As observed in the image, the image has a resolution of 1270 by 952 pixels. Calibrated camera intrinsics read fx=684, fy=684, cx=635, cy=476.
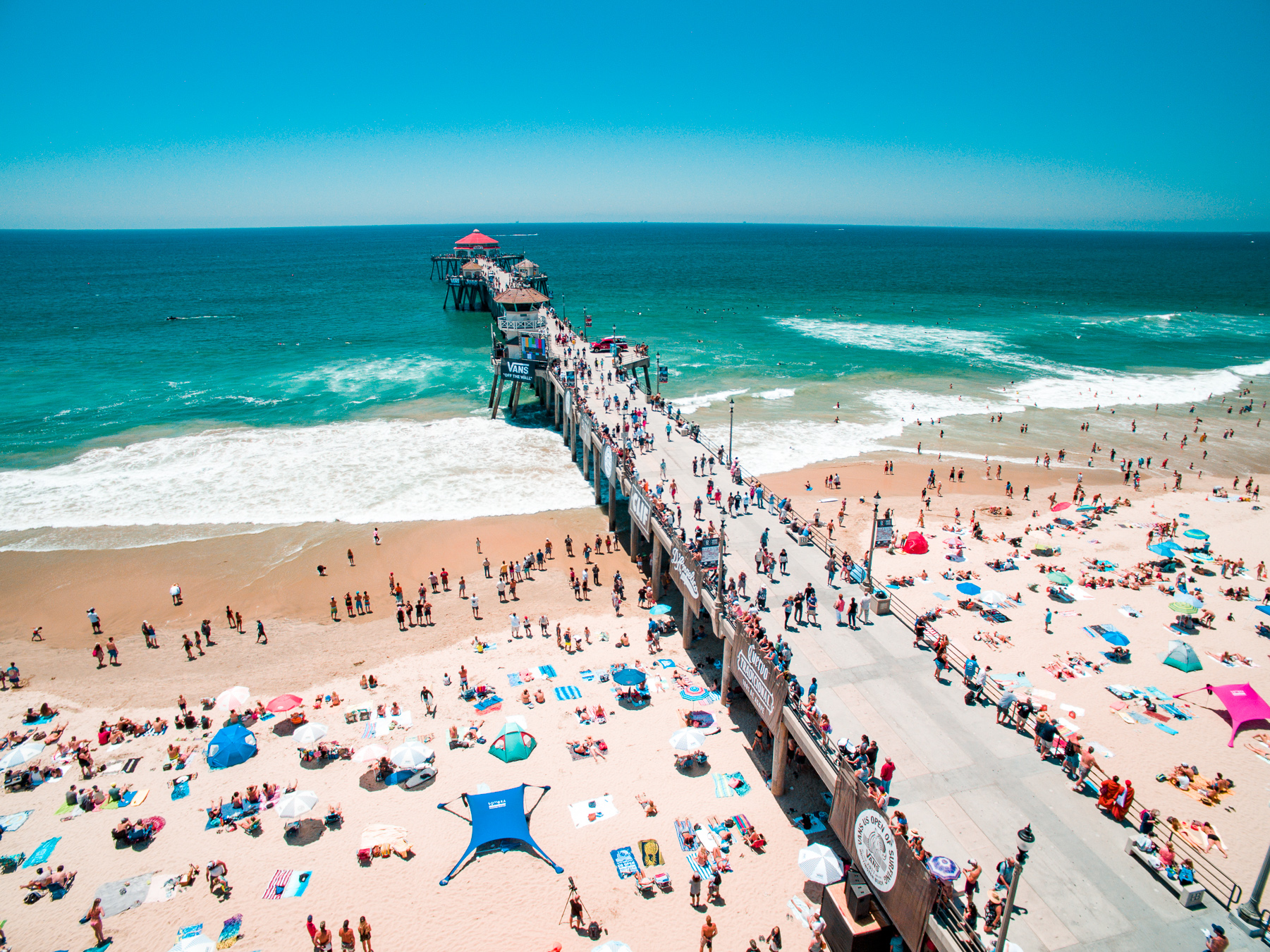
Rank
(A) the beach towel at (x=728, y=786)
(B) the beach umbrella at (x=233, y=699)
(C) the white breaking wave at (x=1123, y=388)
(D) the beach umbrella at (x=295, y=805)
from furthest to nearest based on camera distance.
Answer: (C) the white breaking wave at (x=1123, y=388) < (B) the beach umbrella at (x=233, y=699) < (A) the beach towel at (x=728, y=786) < (D) the beach umbrella at (x=295, y=805)

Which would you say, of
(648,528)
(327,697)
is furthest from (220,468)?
(648,528)

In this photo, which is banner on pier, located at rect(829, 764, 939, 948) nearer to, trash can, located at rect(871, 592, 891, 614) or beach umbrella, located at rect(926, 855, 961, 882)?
beach umbrella, located at rect(926, 855, 961, 882)

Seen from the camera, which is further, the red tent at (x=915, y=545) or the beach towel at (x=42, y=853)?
the red tent at (x=915, y=545)

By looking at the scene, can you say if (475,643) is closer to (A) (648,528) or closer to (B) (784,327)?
(A) (648,528)

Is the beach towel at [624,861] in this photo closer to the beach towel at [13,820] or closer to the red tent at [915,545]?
the red tent at [915,545]

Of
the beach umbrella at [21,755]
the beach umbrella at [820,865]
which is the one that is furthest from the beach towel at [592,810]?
the beach umbrella at [21,755]

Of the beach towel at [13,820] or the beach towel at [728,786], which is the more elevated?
the beach towel at [728,786]

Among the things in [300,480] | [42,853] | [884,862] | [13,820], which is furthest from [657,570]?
[300,480]
